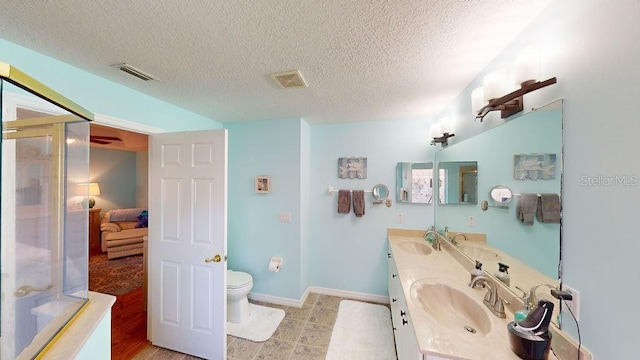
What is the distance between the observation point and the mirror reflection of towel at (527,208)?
1.09 metres

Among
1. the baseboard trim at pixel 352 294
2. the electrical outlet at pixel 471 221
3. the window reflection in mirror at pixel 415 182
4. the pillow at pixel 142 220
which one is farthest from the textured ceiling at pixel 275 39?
the pillow at pixel 142 220

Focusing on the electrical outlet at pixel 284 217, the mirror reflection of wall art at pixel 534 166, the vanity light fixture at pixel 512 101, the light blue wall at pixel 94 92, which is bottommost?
the electrical outlet at pixel 284 217

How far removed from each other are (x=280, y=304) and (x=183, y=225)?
1536mm

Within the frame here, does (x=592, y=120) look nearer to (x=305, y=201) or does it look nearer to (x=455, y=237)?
(x=455, y=237)

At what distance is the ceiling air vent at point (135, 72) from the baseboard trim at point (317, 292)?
8.35 ft

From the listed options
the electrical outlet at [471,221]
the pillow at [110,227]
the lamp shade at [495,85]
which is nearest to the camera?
the lamp shade at [495,85]

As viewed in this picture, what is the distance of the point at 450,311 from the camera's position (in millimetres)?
1404

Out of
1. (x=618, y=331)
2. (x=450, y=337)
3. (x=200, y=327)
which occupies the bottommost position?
(x=200, y=327)

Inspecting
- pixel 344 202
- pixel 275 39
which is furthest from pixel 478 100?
pixel 344 202

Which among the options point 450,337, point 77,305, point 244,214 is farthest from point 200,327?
point 450,337

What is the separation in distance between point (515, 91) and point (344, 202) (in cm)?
197

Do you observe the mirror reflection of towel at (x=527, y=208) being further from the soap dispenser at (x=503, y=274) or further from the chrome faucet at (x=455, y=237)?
the chrome faucet at (x=455, y=237)

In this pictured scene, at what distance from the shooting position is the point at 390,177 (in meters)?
2.66

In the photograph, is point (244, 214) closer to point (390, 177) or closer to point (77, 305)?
point (77, 305)
